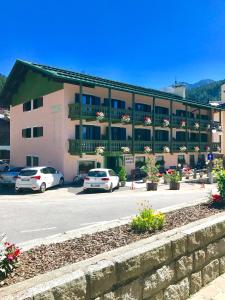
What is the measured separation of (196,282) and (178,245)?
3.01 ft

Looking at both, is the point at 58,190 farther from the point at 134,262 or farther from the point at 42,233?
the point at 134,262

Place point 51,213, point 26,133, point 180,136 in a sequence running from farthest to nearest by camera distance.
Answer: point 180,136 < point 26,133 < point 51,213

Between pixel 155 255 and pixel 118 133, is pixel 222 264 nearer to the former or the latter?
pixel 155 255

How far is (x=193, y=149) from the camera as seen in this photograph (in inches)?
1602

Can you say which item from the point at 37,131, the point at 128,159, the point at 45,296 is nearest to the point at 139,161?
the point at 128,159

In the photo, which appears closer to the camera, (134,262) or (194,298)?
(134,262)

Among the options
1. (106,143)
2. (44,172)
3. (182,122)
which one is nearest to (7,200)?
(44,172)

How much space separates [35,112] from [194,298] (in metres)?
30.5

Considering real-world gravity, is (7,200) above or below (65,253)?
below

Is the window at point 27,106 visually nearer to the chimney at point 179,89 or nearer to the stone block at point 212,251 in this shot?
the chimney at point 179,89

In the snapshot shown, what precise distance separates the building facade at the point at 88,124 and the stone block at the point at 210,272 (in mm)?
22672

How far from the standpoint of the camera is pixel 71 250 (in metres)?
4.98

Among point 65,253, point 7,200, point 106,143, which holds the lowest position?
point 7,200

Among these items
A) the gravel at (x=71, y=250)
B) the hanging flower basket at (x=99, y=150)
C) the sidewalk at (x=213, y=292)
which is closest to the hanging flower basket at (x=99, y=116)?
the hanging flower basket at (x=99, y=150)
